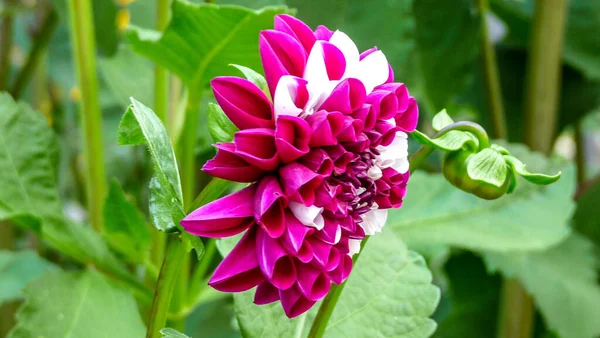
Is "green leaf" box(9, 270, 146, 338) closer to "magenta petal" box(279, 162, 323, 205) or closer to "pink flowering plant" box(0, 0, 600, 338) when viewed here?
"pink flowering plant" box(0, 0, 600, 338)

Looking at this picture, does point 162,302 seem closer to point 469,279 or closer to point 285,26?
point 285,26

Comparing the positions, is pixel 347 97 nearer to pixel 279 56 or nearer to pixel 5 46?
pixel 279 56

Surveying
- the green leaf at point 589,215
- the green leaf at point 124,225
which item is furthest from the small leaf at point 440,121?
the green leaf at point 589,215

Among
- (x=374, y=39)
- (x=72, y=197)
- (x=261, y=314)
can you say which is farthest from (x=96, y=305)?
(x=72, y=197)

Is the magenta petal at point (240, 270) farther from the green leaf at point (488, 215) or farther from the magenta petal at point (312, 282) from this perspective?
the green leaf at point (488, 215)

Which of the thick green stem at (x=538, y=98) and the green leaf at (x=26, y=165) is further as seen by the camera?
the thick green stem at (x=538, y=98)

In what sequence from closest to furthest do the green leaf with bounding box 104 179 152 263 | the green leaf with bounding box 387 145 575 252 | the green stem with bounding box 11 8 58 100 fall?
the green leaf with bounding box 104 179 152 263 < the green leaf with bounding box 387 145 575 252 < the green stem with bounding box 11 8 58 100

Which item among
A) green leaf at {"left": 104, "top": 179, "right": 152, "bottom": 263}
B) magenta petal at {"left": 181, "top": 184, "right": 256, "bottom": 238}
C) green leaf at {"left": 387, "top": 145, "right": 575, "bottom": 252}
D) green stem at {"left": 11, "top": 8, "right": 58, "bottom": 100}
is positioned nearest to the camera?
magenta petal at {"left": 181, "top": 184, "right": 256, "bottom": 238}

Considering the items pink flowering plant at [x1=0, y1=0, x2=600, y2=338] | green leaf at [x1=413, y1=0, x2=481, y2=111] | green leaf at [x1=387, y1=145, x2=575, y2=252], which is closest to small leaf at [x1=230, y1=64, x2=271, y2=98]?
pink flowering plant at [x1=0, y1=0, x2=600, y2=338]
